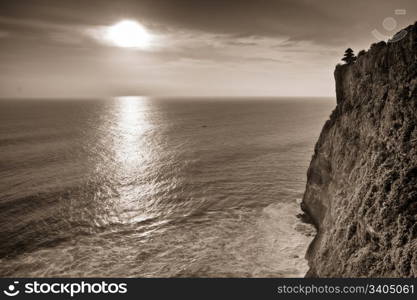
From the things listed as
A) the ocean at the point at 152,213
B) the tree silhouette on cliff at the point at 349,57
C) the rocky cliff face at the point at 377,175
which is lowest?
the ocean at the point at 152,213

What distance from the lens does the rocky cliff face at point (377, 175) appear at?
1327 cm

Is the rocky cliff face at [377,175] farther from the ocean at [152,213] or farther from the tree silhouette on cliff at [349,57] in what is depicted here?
the ocean at [152,213]

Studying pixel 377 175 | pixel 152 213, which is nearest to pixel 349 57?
pixel 377 175

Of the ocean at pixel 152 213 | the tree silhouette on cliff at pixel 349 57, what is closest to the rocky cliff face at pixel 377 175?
the tree silhouette on cliff at pixel 349 57

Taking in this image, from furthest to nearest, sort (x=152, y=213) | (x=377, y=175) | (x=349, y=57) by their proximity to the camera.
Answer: (x=152, y=213), (x=349, y=57), (x=377, y=175)

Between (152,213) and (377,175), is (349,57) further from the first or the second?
(152,213)

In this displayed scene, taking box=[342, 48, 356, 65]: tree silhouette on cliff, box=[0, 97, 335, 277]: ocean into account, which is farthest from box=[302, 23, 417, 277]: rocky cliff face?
box=[0, 97, 335, 277]: ocean

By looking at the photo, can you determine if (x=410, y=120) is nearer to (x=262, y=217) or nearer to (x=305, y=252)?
(x=305, y=252)

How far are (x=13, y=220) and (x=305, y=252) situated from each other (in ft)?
108

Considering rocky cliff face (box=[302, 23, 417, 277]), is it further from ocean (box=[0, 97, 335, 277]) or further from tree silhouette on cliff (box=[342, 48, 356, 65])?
ocean (box=[0, 97, 335, 277])

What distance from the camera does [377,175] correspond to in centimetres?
1534

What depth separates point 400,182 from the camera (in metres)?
13.9

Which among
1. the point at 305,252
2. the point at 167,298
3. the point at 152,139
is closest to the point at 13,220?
the point at 167,298

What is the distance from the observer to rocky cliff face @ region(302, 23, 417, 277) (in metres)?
13.3
